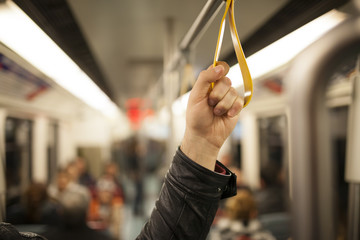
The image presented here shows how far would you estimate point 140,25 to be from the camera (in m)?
3.04

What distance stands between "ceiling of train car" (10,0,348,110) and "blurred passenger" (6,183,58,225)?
62.8 inches

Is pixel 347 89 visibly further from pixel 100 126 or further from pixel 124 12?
pixel 100 126

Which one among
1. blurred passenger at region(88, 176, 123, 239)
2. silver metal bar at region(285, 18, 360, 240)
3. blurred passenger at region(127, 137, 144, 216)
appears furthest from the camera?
blurred passenger at region(127, 137, 144, 216)

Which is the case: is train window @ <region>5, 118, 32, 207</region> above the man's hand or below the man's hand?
below

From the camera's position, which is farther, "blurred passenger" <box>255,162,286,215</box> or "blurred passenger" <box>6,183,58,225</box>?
"blurred passenger" <box>255,162,286,215</box>

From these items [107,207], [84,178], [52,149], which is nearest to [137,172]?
[84,178]

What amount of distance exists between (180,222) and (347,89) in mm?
2687

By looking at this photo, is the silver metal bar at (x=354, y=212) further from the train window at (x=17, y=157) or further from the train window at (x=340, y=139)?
the train window at (x=17, y=157)

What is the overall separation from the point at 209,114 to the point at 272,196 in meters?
4.18

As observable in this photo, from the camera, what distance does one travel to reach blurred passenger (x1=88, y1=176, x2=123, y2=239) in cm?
469

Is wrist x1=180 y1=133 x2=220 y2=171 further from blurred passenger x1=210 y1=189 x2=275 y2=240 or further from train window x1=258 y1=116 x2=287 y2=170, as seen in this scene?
train window x1=258 y1=116 x2=287 y2=170

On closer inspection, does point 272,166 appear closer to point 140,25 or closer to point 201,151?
point 140,25

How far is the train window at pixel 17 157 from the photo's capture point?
357 centimetres

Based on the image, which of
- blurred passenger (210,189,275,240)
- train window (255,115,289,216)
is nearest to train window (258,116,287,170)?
train window (255,115,289,216)
